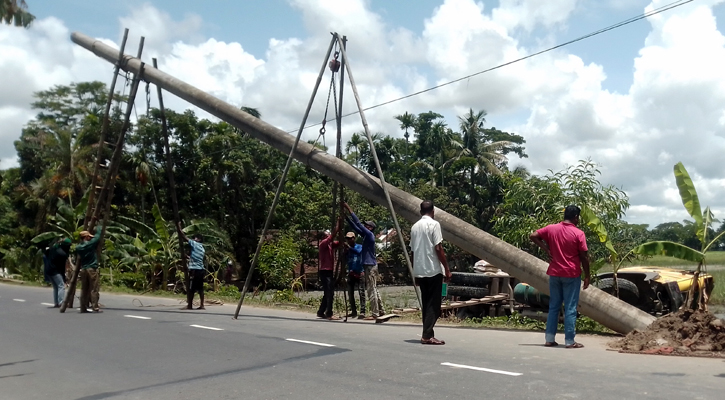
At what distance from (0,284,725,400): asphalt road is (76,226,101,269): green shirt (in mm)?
3155

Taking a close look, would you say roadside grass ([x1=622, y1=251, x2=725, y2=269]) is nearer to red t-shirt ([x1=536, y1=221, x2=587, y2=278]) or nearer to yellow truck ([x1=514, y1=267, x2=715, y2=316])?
yellow truck ([x1=514, y1=267, x2=715, y2=316])

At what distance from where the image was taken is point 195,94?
14258 mm

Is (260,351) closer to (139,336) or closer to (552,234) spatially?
(139,336)

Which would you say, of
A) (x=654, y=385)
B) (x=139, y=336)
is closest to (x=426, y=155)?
(x=139, y=336)

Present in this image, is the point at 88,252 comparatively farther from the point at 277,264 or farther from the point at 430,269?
the point at 277,264

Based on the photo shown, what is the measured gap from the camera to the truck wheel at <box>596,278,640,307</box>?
12562mm

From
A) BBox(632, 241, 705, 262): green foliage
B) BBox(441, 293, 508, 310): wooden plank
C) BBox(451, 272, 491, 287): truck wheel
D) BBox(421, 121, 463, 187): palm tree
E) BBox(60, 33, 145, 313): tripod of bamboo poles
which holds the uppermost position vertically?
BBox(421, 121, 463, 187): palm tree

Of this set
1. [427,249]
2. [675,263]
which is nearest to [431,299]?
[427,249]

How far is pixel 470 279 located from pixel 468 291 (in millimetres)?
265

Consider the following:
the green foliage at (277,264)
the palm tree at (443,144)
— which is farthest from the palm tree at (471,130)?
the green foliage at (277,264)

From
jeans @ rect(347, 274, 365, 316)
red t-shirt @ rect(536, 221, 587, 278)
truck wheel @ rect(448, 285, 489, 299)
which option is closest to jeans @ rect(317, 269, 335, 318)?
jeans @ rect(347, 274, 365, 316)

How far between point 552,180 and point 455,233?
297 centimetres

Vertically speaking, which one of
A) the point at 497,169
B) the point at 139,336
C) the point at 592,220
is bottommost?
the point at 139,336

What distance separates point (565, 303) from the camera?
818cm
